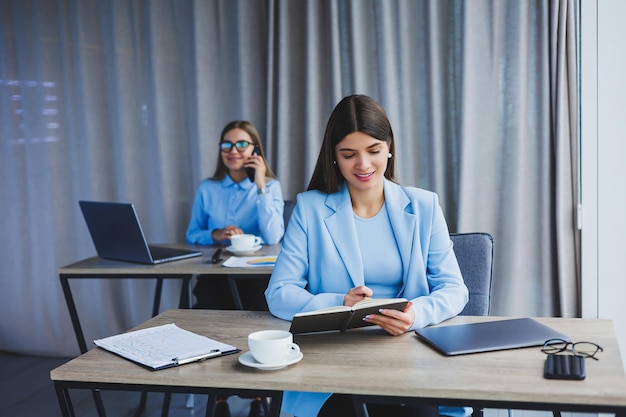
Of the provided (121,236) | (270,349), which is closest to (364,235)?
(270,349)

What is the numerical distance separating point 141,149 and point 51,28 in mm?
973

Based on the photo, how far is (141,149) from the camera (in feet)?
13.7

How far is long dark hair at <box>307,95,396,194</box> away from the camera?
1937 millimetres

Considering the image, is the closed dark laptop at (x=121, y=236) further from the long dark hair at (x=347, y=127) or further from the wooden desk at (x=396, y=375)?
the wooden desk at (x=396, y=375)

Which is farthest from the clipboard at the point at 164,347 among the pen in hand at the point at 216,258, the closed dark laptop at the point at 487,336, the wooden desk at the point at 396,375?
the pen in hand at the point at 216,258

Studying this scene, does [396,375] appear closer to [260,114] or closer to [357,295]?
[357,295]

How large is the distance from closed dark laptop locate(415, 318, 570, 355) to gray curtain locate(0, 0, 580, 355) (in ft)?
6.20

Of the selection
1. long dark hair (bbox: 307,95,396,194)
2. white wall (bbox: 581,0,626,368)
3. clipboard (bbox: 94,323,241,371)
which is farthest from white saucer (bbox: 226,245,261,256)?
white wall (bbox: 581,0,626,368)

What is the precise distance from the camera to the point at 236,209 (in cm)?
345

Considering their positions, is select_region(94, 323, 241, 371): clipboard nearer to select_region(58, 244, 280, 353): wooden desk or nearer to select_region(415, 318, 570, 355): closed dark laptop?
select_region(415, 318, 570, 355): closed dark laptop

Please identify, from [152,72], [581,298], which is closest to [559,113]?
[581,298]

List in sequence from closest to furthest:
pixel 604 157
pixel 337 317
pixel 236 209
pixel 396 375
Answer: pixel 396 375
pixel 337 317
pixel 604 157
pixel 236 209

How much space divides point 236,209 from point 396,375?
2.23 metres

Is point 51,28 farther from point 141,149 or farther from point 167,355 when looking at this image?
point 167,355
